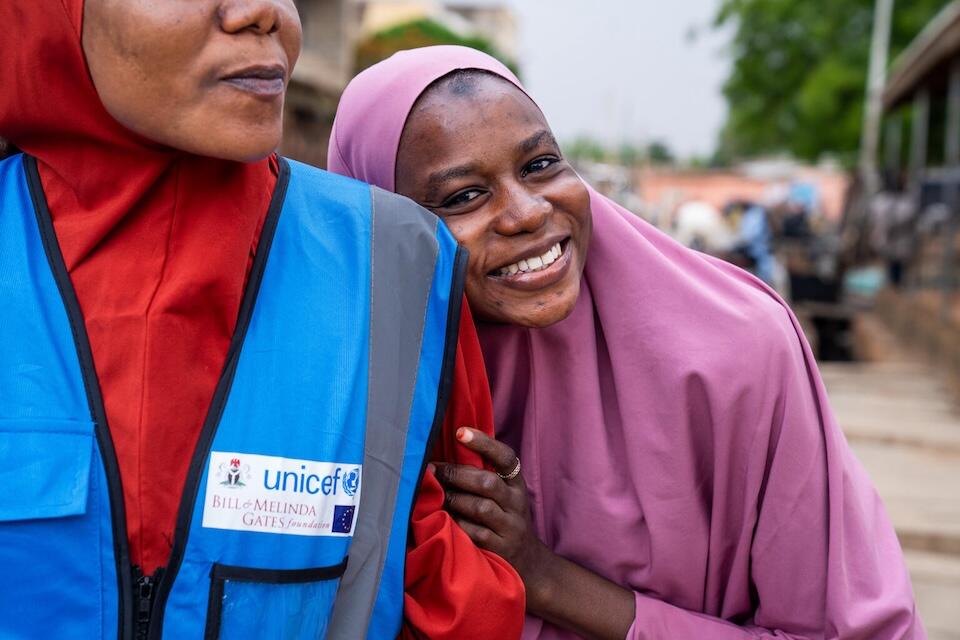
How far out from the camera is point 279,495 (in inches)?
49.5

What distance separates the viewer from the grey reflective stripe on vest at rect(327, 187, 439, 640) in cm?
135

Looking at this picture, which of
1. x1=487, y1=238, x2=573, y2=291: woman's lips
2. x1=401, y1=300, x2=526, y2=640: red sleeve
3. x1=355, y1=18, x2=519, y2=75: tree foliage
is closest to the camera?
x1=401, y1=300, x2=526, y2=640: red sleeve

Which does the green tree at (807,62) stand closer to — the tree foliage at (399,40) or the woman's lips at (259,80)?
the tree foliage at (399,40)

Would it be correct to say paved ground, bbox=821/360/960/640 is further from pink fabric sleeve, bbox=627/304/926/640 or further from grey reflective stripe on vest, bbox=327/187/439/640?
grey reflective stripe on vest, bbox=327/187/439/640

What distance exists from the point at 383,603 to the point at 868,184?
19.2m

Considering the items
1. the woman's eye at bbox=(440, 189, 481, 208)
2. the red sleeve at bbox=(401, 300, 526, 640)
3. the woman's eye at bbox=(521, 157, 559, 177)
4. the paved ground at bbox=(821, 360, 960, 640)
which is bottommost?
the paved ground at bbox=(821, 360, 960, 640)

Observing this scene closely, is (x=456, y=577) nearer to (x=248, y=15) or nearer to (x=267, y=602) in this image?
(x=267, y=602)

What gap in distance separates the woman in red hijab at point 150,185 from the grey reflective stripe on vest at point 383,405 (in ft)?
0.60

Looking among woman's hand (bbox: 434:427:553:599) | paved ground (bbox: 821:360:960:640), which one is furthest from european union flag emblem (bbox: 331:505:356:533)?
paved ground (bbox: 821:360:960:640)

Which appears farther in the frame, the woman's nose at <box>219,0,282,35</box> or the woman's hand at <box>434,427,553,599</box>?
the woman's hand at <box>434,427,553,599</box>

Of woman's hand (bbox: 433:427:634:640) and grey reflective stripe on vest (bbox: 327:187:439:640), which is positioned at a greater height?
grey reflective stripe on vest (bbox: 327:187:439:640)

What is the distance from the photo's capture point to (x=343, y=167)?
6.55 feet

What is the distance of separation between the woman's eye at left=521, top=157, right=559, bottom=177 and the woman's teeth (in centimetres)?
15

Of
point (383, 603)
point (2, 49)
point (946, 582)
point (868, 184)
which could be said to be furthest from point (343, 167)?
point (868, 184)
